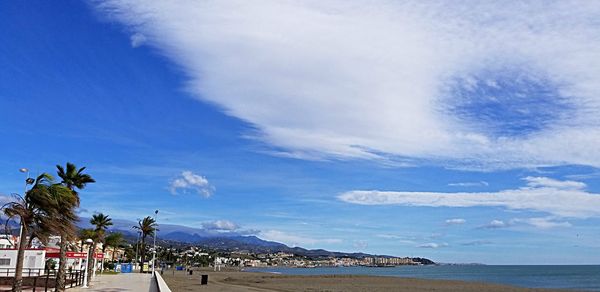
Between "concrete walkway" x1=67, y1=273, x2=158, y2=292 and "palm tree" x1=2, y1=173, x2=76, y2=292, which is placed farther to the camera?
"concrete walkway" x1=67, y1=273, x2=158, y2=292

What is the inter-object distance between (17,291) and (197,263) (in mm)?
154532

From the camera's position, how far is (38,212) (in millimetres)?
16531

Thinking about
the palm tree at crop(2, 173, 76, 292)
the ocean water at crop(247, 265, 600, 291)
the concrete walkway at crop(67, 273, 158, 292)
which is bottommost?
the ocean water at crop(247, 265, 600, 291)

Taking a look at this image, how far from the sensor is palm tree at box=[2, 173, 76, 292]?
53.1ft

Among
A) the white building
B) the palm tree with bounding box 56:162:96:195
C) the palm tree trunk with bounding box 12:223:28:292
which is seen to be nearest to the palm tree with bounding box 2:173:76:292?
the palm tree trunk with bounding box 12:223:28:292

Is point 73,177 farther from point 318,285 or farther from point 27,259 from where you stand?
point 318,285

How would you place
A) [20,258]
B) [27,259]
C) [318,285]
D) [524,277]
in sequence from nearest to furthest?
[20,258] < [27,259] < [318,285] < [524,277]

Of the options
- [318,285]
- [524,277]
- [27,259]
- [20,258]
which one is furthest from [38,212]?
[524,277]

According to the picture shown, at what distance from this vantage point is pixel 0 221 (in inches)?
697

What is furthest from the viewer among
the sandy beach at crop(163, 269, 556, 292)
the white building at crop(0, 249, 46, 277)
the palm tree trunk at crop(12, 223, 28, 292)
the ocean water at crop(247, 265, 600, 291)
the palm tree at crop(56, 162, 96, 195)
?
the ocean water at crop(247, 265, 600, 291)

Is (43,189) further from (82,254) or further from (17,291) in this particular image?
(82,254)

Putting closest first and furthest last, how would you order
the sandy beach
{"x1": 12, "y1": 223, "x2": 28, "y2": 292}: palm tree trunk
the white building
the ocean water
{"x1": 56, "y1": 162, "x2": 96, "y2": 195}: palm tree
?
{"x1": 12, "y1": 223, "x2": 28, "y2": 292}: palm tree trunk
{"x1": 56, "y1": 162, "x2": 96, "y2": 195}: palm tree
the white building
the sandy beach
the ocean water

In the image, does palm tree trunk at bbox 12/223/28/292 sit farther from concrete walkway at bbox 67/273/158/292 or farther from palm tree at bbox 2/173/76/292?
concrete walkway at bbox 67/273/158/292

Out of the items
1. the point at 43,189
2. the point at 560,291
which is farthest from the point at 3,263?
the point at 560,291
